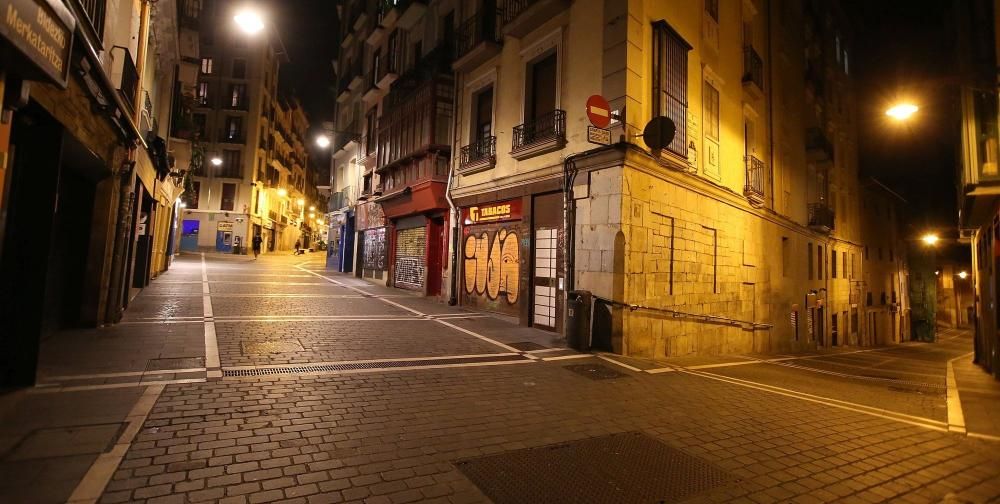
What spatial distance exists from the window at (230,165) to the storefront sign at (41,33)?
4791 centimetres

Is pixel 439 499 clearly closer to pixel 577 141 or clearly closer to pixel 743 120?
pixel 577 141

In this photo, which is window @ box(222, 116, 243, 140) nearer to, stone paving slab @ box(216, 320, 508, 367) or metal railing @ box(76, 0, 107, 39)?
stone paving slab @ box(216, 320, 508, 367)

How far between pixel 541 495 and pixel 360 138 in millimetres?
25863

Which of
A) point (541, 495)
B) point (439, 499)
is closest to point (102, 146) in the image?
point (439, 499)

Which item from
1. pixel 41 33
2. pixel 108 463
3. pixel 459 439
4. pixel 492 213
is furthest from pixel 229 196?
pixel 459 439

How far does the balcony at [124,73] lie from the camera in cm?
737

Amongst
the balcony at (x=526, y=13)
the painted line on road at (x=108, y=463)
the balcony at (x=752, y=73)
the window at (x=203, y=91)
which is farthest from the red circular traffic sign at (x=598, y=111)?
the window at (x=203, y=91)

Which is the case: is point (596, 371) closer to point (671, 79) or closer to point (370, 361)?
point (370, 361)

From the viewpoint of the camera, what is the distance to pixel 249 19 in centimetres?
1055

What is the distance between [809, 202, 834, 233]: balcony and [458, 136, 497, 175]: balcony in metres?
15.3

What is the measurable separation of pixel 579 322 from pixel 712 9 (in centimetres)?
1081

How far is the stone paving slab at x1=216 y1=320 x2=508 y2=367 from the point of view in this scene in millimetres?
6734

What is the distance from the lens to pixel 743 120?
47.0 feet

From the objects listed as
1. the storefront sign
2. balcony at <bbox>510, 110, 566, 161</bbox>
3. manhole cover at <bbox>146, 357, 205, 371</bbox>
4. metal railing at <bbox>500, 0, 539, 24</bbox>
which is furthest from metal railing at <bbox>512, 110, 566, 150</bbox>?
the storefront sign
